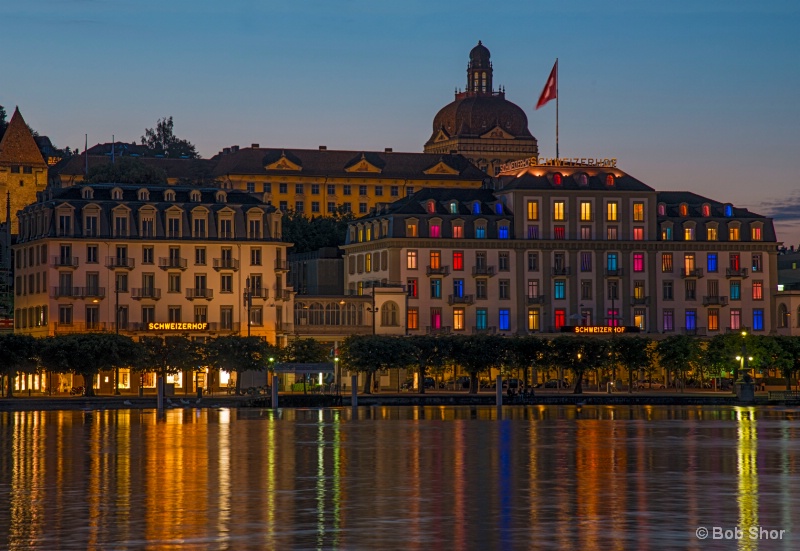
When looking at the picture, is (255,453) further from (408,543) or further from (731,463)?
(408,543)

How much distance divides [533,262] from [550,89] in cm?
1826

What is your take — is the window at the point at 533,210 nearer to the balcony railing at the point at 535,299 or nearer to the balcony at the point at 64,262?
the balcony railing at the point at 535,299

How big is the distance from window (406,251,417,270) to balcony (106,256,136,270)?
28.6 m

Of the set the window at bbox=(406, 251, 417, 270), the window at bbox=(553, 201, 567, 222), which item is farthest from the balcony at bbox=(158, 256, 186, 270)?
the window at bbox=(553, 201, 567, 222)

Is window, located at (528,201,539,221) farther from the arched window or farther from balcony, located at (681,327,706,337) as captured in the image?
balcony, located at (681,327,706,337)

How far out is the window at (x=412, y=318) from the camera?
517ft

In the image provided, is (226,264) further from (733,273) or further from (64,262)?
(733,273)

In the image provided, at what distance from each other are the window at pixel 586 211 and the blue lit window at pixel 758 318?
64.5 ft

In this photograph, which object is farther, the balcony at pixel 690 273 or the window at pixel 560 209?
the balcony at pixel 690 273

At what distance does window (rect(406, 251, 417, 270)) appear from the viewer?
159875 mm

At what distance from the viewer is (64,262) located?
144000 mm

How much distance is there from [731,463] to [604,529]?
19.9 metres

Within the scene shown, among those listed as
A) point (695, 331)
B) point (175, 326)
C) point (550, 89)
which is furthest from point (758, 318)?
point (175, 326)

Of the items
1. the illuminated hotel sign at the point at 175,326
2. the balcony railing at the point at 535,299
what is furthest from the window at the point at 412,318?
the illuminated hotel sign at the point at 175,326
